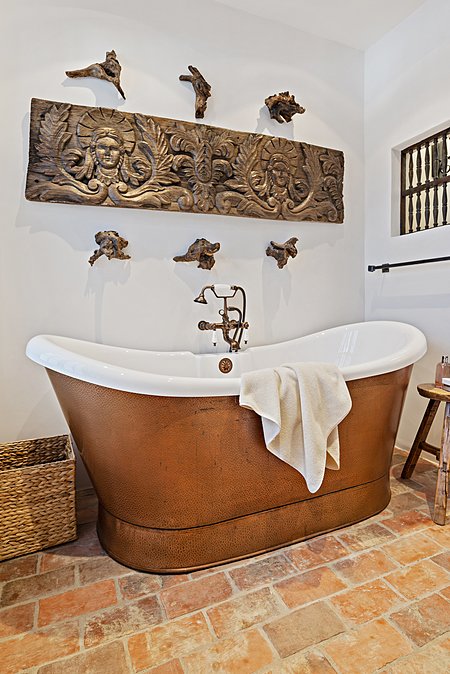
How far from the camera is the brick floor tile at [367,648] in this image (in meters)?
1.12

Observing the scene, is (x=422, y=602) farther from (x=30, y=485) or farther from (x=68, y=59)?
(x=68, y=59)

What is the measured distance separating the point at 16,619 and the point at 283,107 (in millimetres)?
2696

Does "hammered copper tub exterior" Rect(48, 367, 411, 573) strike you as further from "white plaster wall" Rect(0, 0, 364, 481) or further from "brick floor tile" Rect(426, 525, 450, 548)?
"white plaster wall" Rect(0, 0, 364, 481)

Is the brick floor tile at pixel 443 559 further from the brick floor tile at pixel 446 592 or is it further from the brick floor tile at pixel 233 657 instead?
the brick floor tile at pixel 233 657

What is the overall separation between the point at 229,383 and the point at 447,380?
1.16 m

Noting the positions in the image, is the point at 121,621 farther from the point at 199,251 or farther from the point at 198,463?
the point at 199,251

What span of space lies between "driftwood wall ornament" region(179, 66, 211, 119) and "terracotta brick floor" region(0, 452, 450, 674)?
222 cm

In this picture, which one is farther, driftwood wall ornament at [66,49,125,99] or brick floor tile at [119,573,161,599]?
driftwood wall ornament at [66,49,125,99]

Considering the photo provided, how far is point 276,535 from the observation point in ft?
5.33

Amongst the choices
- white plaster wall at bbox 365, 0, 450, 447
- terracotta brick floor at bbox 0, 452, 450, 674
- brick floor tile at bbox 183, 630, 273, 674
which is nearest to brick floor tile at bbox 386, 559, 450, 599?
terracotta brick floor at bbox 0, 452, 450, 674

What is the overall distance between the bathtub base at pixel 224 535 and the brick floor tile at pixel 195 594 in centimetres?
7

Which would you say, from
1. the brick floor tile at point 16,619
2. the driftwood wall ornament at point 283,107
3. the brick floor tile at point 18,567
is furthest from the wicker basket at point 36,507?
the driftwood wall ornament at point 283,107

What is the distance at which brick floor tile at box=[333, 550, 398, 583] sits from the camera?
1472 mm

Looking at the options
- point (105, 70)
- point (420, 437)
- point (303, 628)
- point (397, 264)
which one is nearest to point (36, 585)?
point (303, 628)
